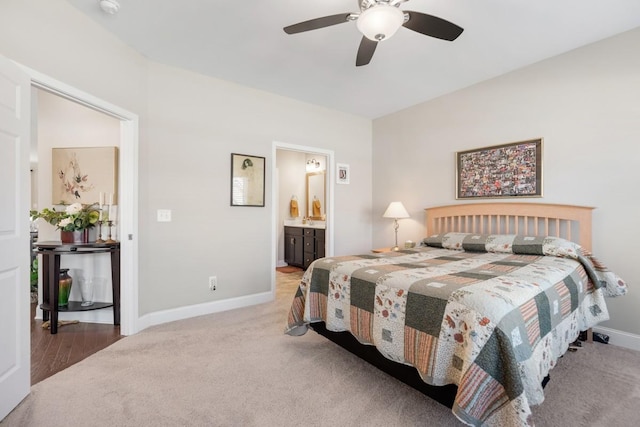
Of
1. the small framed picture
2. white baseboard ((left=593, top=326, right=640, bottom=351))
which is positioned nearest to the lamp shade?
the small framed picture

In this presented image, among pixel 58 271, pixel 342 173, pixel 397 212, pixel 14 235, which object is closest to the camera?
pixel 14 235

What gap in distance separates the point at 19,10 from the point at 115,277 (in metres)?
2.09

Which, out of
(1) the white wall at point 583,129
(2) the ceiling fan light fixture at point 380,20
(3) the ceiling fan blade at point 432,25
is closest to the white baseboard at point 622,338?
(1) the white wall at point 583,129

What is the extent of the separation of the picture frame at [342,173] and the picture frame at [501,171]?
155 cm

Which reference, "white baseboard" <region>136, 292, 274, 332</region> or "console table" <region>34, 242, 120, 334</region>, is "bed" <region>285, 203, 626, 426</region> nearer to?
"white baseboard" <region>136, 292, 274, 332</region>

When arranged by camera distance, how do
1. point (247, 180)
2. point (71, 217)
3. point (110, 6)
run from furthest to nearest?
point (247, 180)
point (71, 217)
point (110, 6)

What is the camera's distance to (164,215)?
2.95m

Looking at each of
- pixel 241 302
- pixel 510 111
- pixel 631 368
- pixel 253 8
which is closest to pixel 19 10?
pixel 253 8

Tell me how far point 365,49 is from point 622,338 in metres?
3.18

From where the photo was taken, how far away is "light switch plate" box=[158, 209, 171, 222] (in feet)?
9.61

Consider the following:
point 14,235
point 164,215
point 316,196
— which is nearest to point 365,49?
point 164,215

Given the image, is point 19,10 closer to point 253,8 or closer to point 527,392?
point 253,8

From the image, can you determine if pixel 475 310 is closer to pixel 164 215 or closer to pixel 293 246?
pixel 164 215

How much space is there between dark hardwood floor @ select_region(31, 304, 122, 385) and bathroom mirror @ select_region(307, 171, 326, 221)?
366 cm
